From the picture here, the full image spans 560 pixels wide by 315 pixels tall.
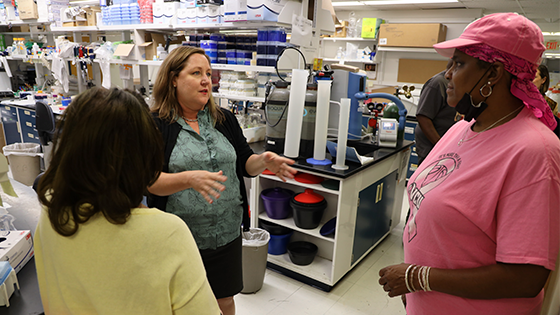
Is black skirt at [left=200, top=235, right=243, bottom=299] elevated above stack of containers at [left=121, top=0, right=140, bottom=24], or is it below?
below

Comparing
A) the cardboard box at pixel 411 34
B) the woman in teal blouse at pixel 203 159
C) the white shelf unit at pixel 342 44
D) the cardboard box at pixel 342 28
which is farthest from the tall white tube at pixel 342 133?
the cardboard box at pixel 342 28

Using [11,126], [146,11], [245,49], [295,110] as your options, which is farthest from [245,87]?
[11,126]

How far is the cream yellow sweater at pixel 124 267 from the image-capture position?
674 mm

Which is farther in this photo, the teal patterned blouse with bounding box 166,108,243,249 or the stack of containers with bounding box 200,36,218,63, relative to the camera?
the stack of containers with bounding box 200,36,218,63

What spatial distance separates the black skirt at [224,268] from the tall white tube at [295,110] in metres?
0.92

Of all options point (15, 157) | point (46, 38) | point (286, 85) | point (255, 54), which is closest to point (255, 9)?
point (255, 54)

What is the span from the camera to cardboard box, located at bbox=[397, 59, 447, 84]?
6785mm

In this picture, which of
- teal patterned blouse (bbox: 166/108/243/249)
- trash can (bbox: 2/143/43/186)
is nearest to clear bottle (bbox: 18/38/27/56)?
trash can (bbox: 2/143/43/186)

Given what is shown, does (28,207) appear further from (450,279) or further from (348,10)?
(348,10)

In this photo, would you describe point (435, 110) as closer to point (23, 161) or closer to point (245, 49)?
point (245, 49)

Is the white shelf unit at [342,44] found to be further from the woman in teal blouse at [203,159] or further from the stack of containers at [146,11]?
the woman in teal blouse at [203,159]

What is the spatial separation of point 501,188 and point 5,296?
1.30 metres

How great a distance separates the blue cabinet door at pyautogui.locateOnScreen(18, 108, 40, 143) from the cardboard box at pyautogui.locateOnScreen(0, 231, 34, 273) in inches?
166

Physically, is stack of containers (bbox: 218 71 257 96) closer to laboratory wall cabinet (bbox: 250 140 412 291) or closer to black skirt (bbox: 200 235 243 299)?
laboratory wall cabinet (bbox: 250 140 412 291)
